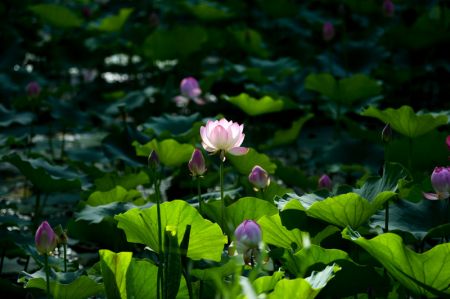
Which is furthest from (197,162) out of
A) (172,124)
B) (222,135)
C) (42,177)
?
(172,124)

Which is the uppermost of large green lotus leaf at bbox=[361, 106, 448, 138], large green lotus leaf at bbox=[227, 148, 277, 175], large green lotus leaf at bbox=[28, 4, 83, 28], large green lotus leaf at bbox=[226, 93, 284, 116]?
large green lotus leaf at bbox=[361, 106, 448, 138]

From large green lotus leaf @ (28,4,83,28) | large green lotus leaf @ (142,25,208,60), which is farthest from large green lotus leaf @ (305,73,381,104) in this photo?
large green lotus leaf @ (28,4,83,28)

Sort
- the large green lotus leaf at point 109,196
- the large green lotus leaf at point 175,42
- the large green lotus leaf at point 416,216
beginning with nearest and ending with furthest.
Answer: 1. the large green lotus leaf at point 416,216
2. the large green lotus leaf at point 109,196
3. the large green lotus leaf at point 175,42

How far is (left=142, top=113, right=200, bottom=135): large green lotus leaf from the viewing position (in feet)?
9.36

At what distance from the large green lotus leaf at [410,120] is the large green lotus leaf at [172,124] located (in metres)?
0.68

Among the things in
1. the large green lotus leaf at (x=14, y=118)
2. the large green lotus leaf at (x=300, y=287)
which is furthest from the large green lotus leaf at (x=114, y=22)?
the large green lotus leaf at (x=300, y=287)

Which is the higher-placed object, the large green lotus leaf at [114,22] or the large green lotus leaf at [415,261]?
the large green lotus leaf at [415,261]

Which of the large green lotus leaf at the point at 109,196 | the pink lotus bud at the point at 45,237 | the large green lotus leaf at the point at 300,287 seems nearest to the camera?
the large green lotus leaf at the point at 300,287

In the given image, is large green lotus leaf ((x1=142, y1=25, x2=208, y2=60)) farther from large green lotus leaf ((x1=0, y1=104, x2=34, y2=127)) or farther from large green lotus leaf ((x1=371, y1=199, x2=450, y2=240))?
large green lotus leaf ((x1=371, y1=199, x2=450, y2=240))

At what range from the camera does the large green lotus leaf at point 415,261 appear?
143 cm

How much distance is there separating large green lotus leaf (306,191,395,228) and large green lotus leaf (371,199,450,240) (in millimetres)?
137

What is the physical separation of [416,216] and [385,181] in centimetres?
10

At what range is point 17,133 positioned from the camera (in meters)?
3.36

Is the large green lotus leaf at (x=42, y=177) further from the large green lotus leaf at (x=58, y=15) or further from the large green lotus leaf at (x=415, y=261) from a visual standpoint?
the large green lotus leaf at (x=58, y=15)
